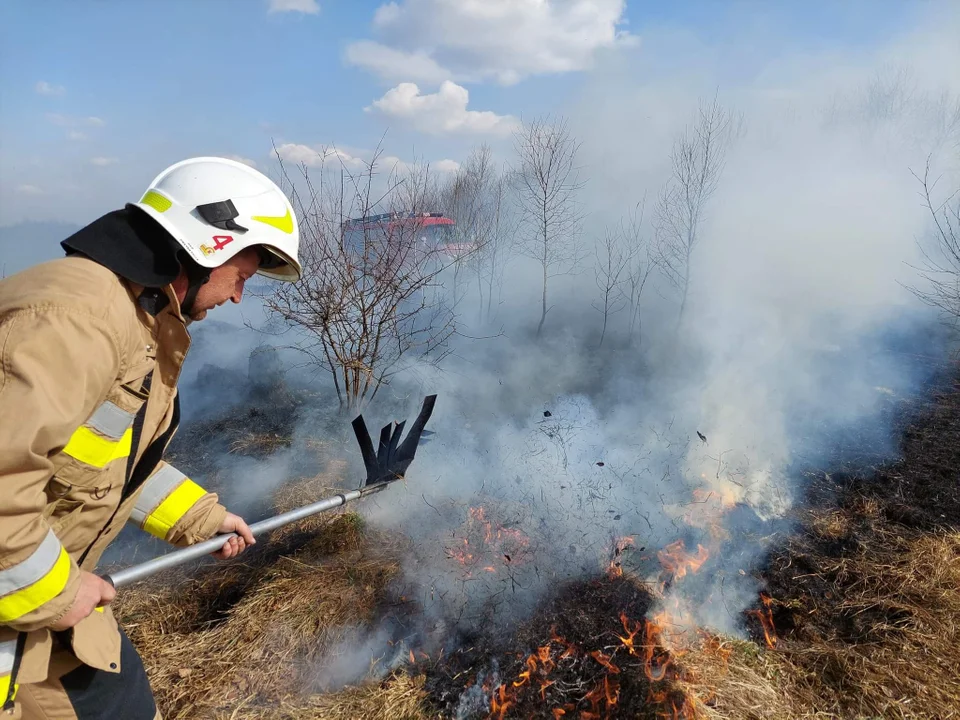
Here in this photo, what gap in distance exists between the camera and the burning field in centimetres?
320

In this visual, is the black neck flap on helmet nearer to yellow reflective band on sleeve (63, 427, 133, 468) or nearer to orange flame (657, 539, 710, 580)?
yellow reflective band on sleeve (63, 427, 133, 468)

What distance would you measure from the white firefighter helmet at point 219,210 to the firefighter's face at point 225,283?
0.23 feet

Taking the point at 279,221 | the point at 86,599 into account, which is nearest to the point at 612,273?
the point at 279,221

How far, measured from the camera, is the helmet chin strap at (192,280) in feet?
6.50

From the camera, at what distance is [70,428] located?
1.43 m

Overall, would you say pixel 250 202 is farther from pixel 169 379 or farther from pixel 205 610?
pixel 205 610

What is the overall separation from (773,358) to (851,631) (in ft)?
24.2

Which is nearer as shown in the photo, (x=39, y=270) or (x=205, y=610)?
(x=39, y=270)

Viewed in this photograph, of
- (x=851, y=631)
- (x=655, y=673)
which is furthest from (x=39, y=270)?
(x=851, y=631)

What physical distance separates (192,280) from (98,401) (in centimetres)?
64

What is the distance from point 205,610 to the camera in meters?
4.20

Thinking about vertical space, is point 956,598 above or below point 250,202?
below

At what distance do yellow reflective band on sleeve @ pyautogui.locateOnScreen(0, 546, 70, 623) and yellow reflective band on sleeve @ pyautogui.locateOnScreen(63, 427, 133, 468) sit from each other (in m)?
0.29

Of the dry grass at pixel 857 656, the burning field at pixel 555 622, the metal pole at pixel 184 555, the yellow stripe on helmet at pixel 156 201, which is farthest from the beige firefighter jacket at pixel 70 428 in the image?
the dry grass at pixel 857 656
